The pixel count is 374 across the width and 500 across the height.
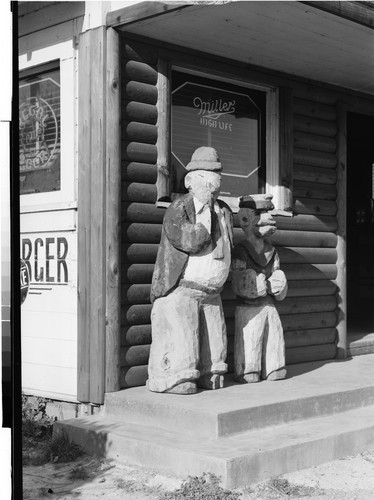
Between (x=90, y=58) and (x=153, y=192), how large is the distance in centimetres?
120

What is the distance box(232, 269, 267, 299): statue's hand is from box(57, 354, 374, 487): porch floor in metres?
0.76

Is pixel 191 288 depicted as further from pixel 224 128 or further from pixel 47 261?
pixel 224 128

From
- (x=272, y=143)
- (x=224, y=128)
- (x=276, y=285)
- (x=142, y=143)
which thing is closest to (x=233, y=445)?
(x=276, y=285)

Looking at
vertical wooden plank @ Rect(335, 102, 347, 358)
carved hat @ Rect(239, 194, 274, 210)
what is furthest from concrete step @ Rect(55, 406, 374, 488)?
vertical wooden plank @ Rect(335, 102, 347, 358)

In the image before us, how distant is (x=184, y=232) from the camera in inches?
212

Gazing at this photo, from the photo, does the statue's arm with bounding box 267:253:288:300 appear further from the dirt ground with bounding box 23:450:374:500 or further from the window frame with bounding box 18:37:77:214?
the window frame with bounding box 18:37:77:214

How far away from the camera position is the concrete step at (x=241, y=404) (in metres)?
4.96

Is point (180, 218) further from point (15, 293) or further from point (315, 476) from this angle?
point (15, 293)

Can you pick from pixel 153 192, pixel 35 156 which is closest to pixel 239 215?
pixel 153 192

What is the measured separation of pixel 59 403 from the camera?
607 cm

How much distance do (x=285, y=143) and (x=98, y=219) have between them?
248 cm

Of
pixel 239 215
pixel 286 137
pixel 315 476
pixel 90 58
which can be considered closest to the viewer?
pixel 315 476

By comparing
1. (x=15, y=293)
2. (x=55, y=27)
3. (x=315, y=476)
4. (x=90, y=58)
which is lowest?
(x=315, y=476)

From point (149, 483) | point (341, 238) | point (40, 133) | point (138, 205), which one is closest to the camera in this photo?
point (149, 483)
